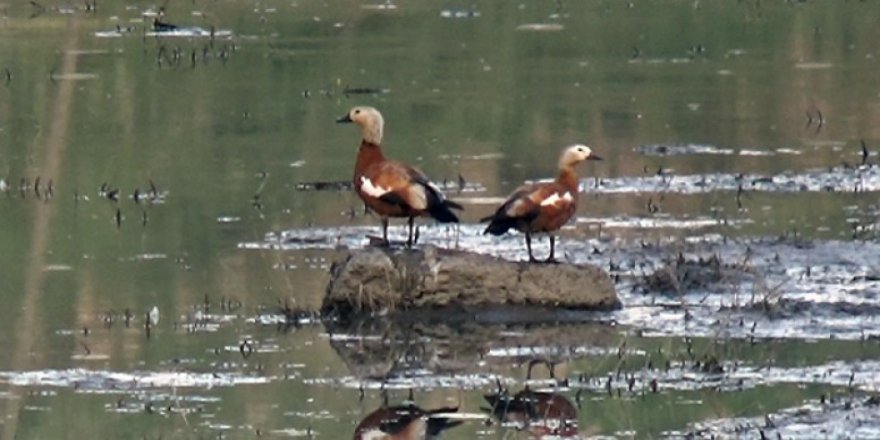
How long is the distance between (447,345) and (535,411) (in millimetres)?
1814

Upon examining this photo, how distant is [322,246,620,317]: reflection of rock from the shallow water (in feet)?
0.50

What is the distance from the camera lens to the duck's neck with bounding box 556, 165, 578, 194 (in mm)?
12352

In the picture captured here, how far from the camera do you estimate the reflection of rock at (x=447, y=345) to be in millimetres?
11023

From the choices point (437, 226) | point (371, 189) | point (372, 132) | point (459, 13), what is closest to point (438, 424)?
point (371, 189)

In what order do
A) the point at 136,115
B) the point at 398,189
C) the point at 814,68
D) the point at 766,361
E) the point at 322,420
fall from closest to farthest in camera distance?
the point at 322,420
the point at 766,361
the point at 398,189
the point at 136,115
the point at 814,68

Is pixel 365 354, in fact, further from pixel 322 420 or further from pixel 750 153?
pixel 750 153

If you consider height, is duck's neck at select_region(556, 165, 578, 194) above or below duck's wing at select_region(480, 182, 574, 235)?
above

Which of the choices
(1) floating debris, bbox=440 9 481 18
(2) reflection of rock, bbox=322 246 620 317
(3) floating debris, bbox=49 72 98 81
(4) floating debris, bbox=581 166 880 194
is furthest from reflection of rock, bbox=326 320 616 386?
(1) floating debris, bbox=440 9 481 18

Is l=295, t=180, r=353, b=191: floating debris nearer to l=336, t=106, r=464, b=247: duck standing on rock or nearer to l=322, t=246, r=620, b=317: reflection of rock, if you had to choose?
l=336, t=106, r=464, b=247: duck standing on rock

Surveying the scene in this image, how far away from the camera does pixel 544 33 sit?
28.8m

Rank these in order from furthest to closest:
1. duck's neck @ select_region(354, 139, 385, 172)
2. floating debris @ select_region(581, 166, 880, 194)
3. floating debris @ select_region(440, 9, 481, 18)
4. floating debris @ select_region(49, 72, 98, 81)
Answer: floating debris @ select_region(440, 9, 481, 18) < floating debris @ select_region(49, 72, 98, 81) < floating debris @ select_region(581, 166, 880, 194) < duck's neck @ select_region(354, 139, 385, 172)

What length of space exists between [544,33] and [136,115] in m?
7.75

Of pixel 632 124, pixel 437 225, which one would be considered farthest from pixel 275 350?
pixel 632 124

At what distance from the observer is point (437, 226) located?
14.9 meters
